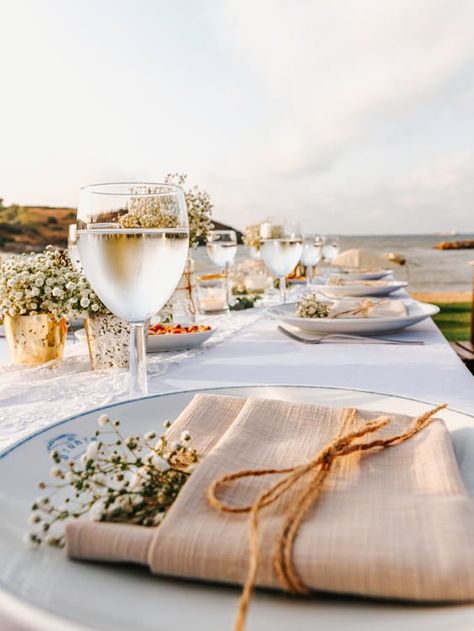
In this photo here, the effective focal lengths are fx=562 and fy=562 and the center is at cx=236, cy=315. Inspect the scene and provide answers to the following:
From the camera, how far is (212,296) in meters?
2.28

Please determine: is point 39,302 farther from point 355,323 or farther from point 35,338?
point 355,323

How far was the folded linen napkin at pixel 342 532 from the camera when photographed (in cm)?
27

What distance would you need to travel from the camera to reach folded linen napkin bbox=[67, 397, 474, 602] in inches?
10.5

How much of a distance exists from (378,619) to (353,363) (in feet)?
2.92

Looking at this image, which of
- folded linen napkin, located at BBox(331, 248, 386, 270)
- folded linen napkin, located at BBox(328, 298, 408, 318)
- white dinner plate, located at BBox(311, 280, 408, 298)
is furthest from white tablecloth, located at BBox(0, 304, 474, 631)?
folded linen napkin, located at BBox(331, 248, 386, 270)

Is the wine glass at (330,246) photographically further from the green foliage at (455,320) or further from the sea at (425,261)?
the sea at (425,261)

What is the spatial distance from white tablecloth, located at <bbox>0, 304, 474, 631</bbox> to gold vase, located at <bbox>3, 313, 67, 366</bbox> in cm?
7

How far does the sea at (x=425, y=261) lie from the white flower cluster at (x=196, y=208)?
8782mm

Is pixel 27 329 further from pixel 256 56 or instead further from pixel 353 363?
pixel 256 56

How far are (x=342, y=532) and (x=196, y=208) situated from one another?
1642mm

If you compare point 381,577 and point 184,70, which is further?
point 184,70

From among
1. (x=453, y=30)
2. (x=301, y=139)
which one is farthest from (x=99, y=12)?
(x=301, y=139)

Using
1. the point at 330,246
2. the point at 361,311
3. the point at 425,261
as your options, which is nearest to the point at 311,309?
the point at 361,311

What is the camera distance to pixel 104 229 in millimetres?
781
